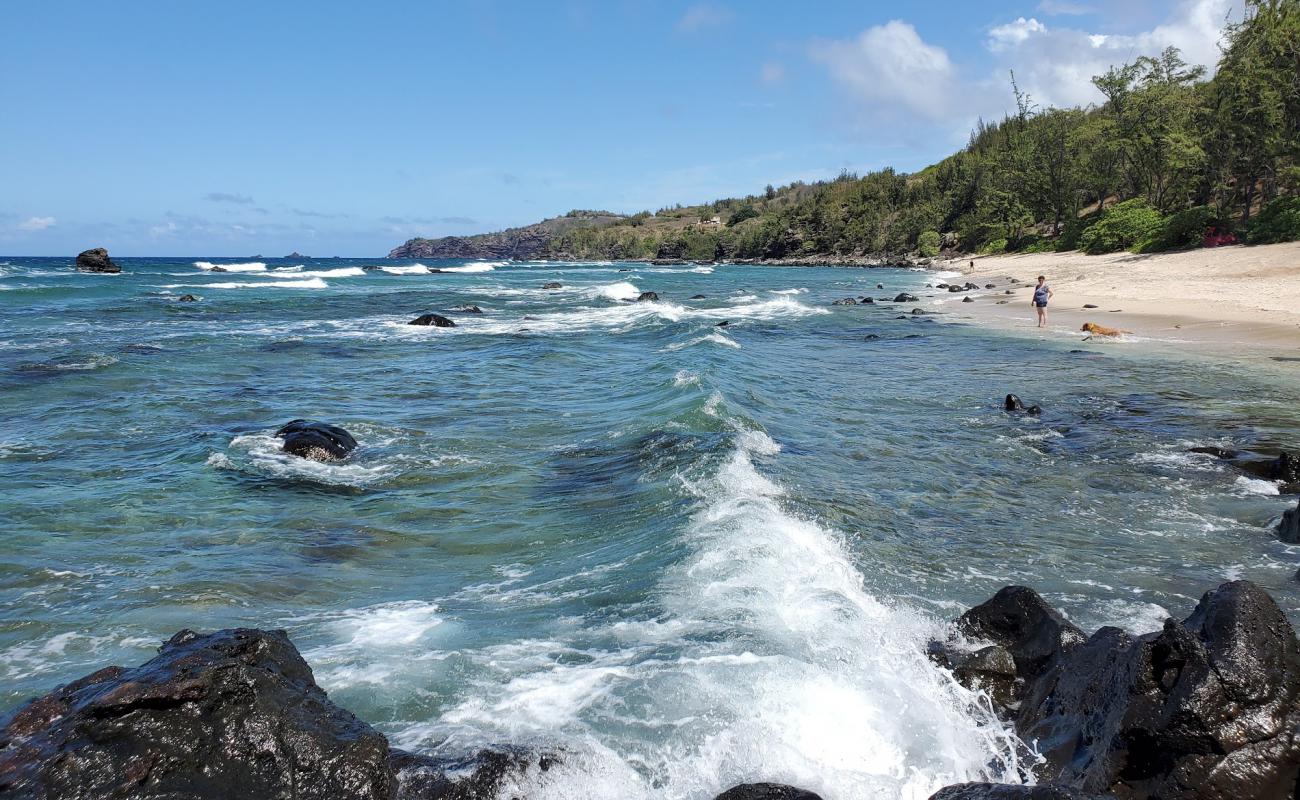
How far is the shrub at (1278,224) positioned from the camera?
112ft

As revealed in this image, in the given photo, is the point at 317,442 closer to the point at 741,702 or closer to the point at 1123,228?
the point at 741,702

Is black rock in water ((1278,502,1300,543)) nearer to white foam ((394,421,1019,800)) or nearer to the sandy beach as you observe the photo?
white foam ((394,421,1019,800))

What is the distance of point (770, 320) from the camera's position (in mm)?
34031

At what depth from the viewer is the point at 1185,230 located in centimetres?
4334

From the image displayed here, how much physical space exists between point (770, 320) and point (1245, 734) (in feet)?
101

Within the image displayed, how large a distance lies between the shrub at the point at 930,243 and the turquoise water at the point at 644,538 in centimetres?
7842

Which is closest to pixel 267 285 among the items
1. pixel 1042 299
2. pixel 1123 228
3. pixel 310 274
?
pixel 310 274

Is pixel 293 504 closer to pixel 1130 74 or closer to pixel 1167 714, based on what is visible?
pixel 1167 714

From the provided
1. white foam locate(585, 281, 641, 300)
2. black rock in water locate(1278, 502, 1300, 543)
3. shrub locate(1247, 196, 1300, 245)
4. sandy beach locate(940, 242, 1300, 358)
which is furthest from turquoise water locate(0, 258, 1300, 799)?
white foam locate(585, 281, 641, 300)

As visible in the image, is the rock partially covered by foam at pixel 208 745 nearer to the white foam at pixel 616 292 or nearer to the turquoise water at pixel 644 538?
the turquoise water at pixel 644 538

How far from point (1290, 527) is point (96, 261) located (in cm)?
8643

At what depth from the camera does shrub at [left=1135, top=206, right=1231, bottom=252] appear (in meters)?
41.9

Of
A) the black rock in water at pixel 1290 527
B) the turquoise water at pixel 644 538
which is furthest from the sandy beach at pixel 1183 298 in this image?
the black rock in water at pixel 1290 527

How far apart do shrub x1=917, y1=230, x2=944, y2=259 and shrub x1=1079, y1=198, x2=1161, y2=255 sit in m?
37.0
